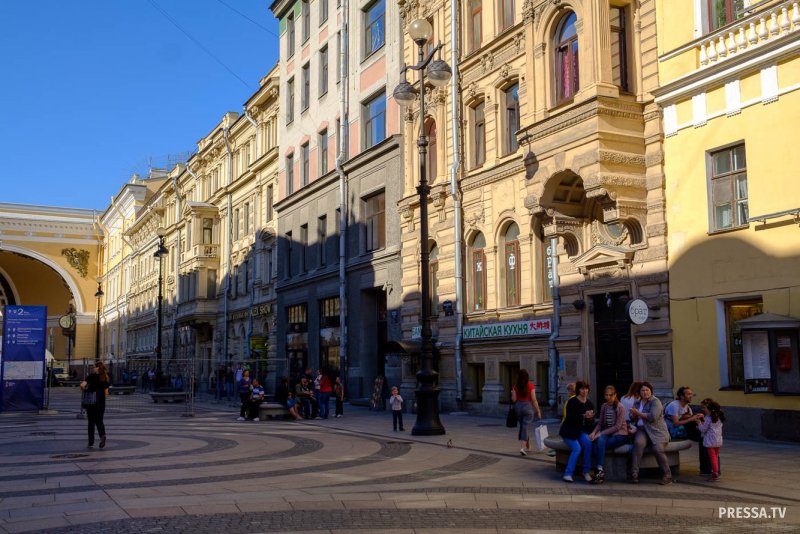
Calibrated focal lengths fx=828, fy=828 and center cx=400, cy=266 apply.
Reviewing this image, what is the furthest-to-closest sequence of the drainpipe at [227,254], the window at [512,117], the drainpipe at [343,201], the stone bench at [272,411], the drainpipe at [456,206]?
the drainpipe at [227,254]
the drainpipe at [343,201]
the stone bench at [272,411]
the drainpipe at [456,206]
the window at [512,117]

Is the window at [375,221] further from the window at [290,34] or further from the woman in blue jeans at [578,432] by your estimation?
the woman in blue jeans at [578,432]

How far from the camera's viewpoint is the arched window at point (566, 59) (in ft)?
68.8

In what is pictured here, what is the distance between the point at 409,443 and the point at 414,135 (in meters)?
14.2

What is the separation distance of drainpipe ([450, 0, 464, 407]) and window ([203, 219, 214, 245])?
104 feet

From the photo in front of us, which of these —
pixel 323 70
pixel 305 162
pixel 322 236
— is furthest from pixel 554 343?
pixel 323 70

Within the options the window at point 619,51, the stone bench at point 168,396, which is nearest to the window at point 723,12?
the window at point 619,51

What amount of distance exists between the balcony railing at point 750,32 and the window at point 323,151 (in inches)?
863

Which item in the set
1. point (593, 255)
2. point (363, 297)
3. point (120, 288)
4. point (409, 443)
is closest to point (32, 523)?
point (409, 443)

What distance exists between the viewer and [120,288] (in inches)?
3410

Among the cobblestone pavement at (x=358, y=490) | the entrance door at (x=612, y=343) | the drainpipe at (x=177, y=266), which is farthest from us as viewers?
the drainpipe at (x=177, y=266)

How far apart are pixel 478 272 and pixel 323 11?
18.4m

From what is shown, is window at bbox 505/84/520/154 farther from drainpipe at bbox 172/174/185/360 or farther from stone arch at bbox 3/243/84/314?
stone arch at bbox 3/243/84/314

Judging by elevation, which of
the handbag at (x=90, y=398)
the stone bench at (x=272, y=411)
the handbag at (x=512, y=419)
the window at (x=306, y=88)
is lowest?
the stone bench at (x=272, y=411)

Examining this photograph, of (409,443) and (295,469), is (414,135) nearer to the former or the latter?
(409,443)
